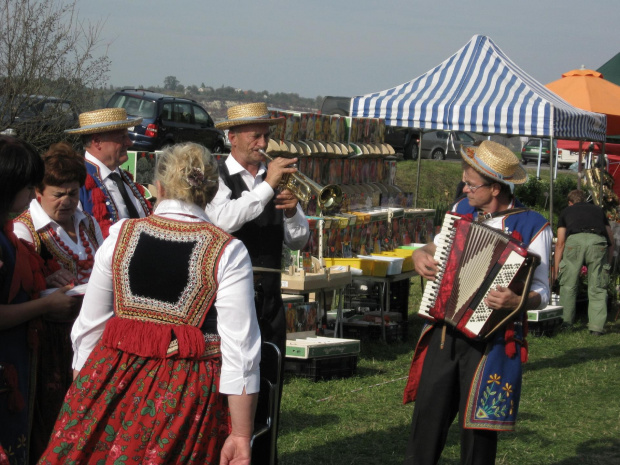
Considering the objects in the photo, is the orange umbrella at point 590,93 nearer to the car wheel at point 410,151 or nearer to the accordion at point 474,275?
the accordion at point 474,275

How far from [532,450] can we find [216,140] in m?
16.1

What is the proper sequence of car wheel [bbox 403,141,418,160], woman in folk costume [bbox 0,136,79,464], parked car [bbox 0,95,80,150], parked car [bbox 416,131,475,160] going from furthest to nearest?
parked car [bbox 416,131,475,160], car wheel [bbox 403,141,418,160], parked car [bbox 0,95,80,150], woman in folk costume [bbox 0,136,79,464]

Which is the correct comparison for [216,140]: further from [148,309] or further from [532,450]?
[148,309]

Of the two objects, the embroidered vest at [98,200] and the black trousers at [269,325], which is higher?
the embroidered vest at [98,200]

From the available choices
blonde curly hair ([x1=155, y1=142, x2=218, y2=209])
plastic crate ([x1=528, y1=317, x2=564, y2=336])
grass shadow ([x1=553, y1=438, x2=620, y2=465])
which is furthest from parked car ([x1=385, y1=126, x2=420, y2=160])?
blonde curly hair ([x1=155, y1=142, x2=218, y2=209])

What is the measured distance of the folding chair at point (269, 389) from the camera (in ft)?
10.4

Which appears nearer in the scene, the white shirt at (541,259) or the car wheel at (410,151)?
the white shirt at (541,259)

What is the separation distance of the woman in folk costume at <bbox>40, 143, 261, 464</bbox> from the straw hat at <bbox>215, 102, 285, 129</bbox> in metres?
1.75

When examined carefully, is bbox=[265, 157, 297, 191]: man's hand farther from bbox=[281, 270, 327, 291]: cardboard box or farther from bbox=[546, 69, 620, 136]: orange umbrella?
bbox=[546, 69, 620, 136]: orange umbrella

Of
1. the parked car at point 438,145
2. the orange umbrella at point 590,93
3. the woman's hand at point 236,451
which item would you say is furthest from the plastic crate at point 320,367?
the parked car at point 438,145

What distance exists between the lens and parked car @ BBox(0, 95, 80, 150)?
12102 millimetres

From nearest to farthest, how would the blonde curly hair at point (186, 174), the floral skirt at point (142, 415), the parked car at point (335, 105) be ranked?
the floral skirt at point (142, 415) < the blonde curly hair at point (186, 174) < the parked car at point (335, 105)

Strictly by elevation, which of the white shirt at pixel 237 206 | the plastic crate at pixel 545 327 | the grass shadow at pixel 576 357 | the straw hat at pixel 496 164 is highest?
the straw hat at pixel 496 164

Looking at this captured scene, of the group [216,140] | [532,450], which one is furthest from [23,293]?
[216,140]
